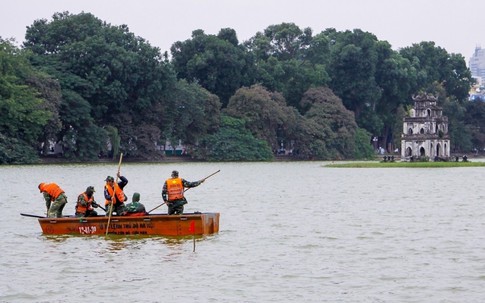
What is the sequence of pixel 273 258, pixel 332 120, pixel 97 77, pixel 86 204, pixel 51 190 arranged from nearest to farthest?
pixel 273 258
pixel 86 204
pixel 51 190
pixel 97 77
pixel 332 120

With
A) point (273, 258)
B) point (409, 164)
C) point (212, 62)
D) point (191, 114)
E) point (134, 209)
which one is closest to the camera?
point (273, 258)

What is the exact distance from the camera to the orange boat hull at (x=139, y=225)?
3412 cm

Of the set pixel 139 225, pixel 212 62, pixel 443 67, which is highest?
pixel 443 67

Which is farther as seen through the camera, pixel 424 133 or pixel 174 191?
pixel 424 133

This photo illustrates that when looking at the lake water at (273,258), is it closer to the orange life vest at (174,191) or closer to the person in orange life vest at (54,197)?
the person in orange life vest at (54,197)

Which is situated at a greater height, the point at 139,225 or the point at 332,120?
the point at 332,120

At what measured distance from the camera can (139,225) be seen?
34.4m

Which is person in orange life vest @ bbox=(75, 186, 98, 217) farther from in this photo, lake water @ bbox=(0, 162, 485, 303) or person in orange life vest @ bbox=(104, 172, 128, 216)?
lake water @ bbox=(0, 162, 485, 303)

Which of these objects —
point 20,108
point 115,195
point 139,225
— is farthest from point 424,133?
point 139,225

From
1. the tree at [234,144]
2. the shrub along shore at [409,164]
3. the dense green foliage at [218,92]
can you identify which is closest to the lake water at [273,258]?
the dense green foliage at [218,92]

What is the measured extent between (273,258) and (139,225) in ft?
18.2

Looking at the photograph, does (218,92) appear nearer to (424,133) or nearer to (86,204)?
(424,133)


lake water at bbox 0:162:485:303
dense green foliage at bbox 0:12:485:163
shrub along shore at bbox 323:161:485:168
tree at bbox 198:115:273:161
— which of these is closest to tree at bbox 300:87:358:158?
dense green foliage at bbox 0:12:485:163

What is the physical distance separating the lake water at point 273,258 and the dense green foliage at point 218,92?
50630 mm
